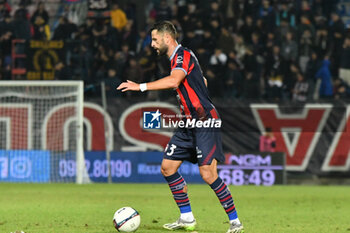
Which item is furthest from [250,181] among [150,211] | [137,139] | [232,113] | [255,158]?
[150,211]

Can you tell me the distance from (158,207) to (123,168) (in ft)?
21.0

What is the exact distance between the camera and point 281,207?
11938 millimetres

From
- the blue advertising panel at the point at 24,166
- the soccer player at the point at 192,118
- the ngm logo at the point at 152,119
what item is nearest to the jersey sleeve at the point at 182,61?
the soccer player at the point at 192,118

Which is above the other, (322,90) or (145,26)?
(145,26)

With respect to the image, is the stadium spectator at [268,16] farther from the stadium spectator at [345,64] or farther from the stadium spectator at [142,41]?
the stadium spectator at [142,41]

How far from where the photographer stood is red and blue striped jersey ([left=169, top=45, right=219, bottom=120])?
25.7 ft

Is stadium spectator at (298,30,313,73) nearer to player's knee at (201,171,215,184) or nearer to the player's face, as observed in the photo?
the player's face

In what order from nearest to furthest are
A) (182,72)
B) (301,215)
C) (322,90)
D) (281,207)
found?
1. (182,72)
2. (301,215)
3. (281,207)
4. (322,90)

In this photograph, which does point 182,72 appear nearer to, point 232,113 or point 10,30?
point 232,113

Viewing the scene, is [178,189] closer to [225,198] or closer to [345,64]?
[225,198]

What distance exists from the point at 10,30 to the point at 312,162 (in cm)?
907

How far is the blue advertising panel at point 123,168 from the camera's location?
17.8 meters

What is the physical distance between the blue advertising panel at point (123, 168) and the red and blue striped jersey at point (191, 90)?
9.84 m

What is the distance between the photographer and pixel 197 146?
7.89 meters
